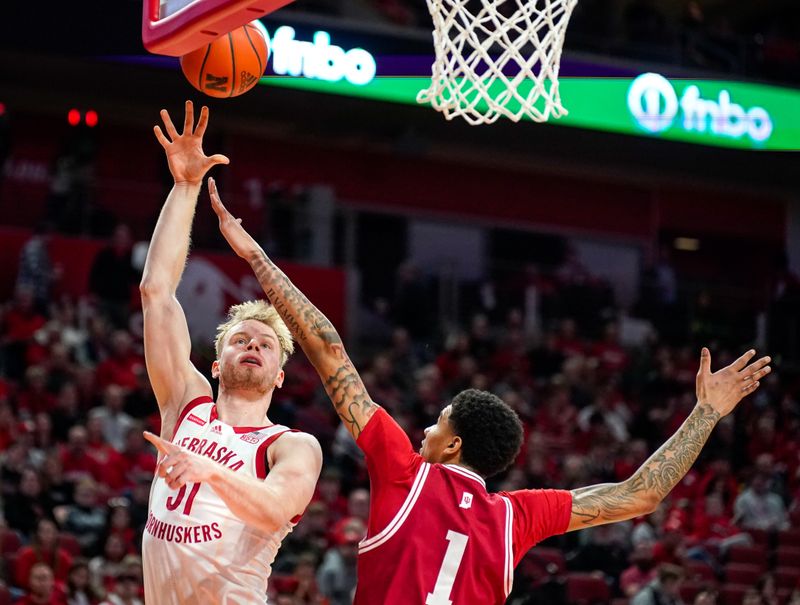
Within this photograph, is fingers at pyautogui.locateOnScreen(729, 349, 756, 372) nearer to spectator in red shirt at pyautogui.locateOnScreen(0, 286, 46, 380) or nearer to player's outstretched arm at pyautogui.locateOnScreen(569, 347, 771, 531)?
player's outstretched arm at pyautogui.locateOnScreen(569, 347, 771, 531)

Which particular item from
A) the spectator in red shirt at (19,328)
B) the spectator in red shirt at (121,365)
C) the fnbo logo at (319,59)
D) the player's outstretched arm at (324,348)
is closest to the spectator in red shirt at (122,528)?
the spectator in red shirt at (121,365)

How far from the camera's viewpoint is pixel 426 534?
3.98m

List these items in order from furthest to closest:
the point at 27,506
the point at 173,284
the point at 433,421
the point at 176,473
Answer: the point at 433,421, the point at 27,506, the point at 173,284, the point at 176,473

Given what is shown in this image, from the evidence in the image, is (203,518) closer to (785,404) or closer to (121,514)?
(121,514)

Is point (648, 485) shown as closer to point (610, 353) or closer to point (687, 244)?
point (610, 353)

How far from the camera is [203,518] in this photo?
14.0 ft

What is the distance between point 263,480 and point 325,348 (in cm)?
47

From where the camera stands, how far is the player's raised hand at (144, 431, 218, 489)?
354cm

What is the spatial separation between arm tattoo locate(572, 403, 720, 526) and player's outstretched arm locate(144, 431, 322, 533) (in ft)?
2.89

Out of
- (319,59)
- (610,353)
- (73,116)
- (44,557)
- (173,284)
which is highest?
(319,59)

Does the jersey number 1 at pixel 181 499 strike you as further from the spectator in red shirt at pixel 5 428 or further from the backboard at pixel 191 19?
the spectator in red shirt at pixel 5 428

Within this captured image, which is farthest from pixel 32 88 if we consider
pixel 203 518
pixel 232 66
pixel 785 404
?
pixel 203 518

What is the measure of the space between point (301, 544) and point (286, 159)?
28.7ft

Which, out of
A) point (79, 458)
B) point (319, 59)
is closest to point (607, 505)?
point (79, 458)
